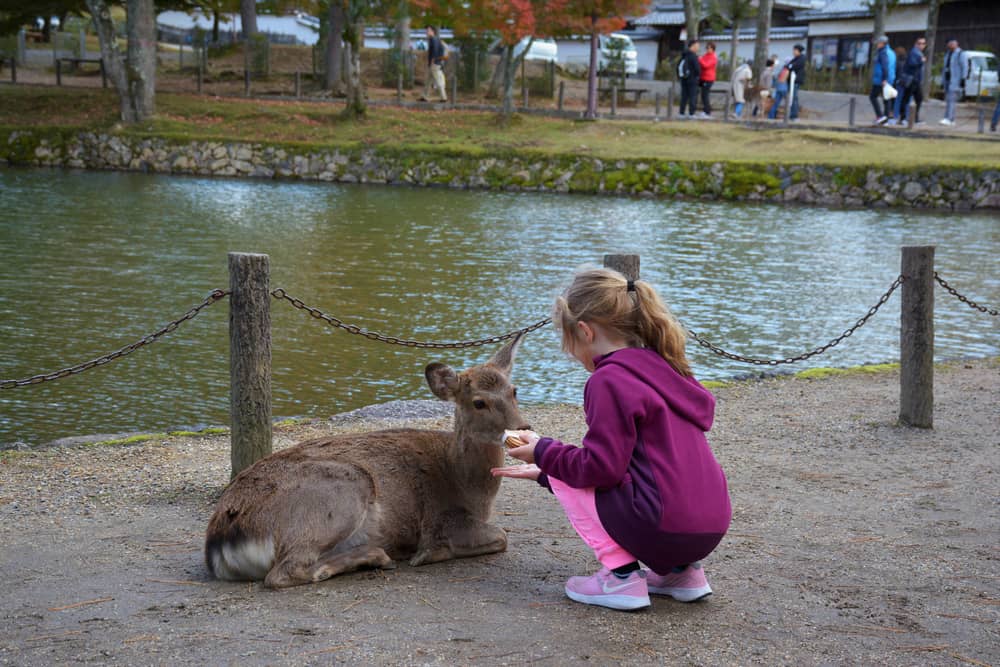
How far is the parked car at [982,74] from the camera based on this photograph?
44.4m

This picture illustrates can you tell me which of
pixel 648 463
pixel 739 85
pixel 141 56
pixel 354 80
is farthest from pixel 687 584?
pixel 739 85

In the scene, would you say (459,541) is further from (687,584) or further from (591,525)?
(687,584)

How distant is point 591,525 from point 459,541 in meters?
1.06

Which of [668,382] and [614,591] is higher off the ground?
[668,382]

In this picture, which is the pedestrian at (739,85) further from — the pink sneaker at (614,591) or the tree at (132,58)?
the pink sneaker at (614,591)

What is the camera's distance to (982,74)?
146 ft

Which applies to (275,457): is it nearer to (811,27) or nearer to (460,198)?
(460,198)

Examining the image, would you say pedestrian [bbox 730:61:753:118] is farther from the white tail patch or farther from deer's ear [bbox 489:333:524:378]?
the white tail patch

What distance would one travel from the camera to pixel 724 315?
14875 millimetres

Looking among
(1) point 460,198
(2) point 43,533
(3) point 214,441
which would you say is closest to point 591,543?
(2) point 43,533

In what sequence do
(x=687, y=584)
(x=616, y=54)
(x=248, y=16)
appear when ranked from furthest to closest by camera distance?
(x=616, y=54), (x=248, y=16), (x=687, y=584)

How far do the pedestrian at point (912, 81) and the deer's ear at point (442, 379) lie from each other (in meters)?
29.7

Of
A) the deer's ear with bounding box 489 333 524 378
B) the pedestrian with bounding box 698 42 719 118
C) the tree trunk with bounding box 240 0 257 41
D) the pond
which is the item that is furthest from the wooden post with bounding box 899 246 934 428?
the tree trunk with bounding box 240 0 257 41

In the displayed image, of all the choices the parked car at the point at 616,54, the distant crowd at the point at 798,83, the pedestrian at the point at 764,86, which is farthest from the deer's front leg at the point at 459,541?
the parked car at the point at 616,54
